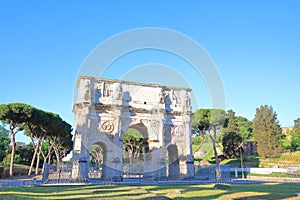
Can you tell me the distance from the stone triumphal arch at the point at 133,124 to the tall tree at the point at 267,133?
24.4 m

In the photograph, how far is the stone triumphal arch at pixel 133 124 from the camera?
23609mm

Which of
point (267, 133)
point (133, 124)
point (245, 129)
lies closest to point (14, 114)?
point (133, 124)

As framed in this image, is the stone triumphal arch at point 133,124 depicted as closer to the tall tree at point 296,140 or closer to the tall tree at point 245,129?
the tall tree at point 296,140

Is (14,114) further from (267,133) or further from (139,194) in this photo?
(267,133)

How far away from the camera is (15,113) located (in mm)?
26531

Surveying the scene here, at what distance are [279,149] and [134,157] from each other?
83.0ft

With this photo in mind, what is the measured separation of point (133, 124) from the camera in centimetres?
2589

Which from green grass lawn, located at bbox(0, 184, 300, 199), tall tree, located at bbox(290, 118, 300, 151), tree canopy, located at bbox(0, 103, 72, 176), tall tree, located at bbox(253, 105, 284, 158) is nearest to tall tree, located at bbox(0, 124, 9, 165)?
tree canopy, located at bbox(0, 103, 72, 176)

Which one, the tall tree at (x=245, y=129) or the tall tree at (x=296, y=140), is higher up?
the tall tree at (x=245, y=129)

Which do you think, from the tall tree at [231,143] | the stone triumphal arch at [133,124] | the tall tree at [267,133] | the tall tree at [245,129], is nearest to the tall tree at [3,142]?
the stone triumphal arch at [133,124]

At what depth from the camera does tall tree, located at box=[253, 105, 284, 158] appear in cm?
4441

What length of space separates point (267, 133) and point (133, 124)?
31.0 m

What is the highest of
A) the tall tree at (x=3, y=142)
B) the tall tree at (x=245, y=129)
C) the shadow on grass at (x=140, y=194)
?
the tall tree at (x=245, y=129)

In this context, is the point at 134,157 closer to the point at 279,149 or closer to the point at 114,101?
the point at 114,101
